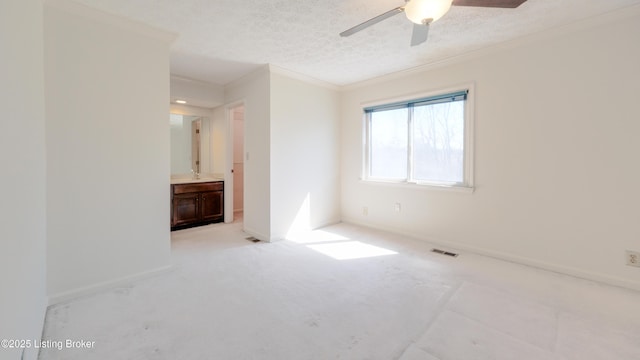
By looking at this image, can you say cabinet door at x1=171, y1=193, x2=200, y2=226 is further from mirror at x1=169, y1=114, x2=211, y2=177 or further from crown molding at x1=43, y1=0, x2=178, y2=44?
crown molding at x1=43, y1=0, x2=178, y2=44

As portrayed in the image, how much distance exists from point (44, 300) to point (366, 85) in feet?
14.3

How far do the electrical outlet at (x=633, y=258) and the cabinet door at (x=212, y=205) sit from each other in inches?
199

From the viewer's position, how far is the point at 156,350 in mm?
1696

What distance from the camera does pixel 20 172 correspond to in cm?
123

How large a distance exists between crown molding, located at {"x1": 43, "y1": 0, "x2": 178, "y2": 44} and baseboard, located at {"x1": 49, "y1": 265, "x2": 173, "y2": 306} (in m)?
2.26

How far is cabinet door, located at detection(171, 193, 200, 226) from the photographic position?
4.31m

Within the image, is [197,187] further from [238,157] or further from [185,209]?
[238,157]

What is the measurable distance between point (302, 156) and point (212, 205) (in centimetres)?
183

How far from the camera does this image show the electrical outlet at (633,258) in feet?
7.91

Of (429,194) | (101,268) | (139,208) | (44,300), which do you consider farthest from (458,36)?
(44,300)

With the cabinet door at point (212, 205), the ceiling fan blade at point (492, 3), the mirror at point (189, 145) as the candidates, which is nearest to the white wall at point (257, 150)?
the cabinet door at point (212, 205)

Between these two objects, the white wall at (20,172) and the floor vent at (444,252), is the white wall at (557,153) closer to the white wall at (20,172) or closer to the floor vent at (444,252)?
the floor vent at (444,252)

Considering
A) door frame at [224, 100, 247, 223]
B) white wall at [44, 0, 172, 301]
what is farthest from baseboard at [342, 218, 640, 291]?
white wall at [44, 0, 172, 301]

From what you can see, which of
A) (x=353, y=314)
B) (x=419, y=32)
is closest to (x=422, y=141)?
(x=419, y=32)
